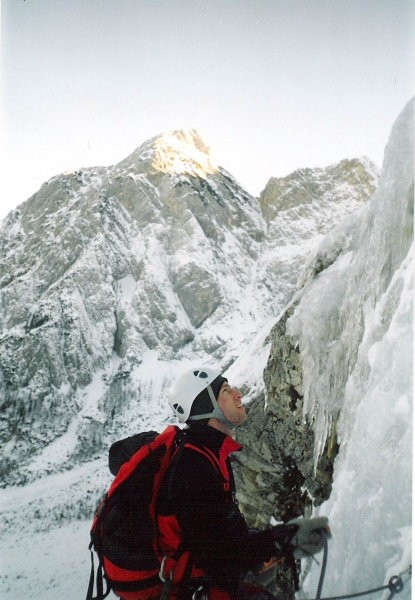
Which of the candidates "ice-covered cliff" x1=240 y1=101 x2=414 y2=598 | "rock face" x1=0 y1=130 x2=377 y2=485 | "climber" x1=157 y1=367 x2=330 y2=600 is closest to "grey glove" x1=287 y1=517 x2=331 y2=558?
"climber" x1=157 y1=367 x2=330 y2=600

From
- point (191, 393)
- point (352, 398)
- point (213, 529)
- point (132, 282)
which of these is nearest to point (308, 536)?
point (213, 529)

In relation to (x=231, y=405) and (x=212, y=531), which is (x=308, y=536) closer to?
(x=212, y=531)

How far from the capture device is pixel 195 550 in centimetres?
219

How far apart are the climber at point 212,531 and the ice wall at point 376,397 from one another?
67 centimetres

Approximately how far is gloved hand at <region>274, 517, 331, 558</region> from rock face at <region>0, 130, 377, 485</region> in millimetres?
37209

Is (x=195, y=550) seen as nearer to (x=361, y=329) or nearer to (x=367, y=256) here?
(x=361, y=329)

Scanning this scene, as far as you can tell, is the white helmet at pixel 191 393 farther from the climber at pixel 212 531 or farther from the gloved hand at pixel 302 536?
the gloved hand at pixel 302 536

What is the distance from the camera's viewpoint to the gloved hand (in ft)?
7.58

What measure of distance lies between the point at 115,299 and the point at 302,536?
51480 mm

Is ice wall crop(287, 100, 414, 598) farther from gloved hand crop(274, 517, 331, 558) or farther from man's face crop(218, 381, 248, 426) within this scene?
man's face crop(218, 381, 248, 426)

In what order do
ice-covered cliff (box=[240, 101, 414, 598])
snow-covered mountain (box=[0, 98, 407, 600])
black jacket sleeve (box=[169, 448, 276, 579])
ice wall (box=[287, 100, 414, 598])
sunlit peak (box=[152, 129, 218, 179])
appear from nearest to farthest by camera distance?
black jacket sleeve (box=[169, 448, 276, 579]) → ice wall (box=[287, 100, 414, 598]) → ice-covered cliff (box=[240, 101, 414, 598]) → snow-covered mountain (box=[0, 98, 407, 600]) → sunlit peak (box=[152, 129, 218, 179])

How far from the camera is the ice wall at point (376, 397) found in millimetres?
2783

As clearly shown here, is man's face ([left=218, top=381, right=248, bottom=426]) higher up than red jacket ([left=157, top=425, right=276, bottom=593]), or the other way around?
man's face ([left=218, top=381, right=248, bottom=426])

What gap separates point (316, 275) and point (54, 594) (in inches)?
700
